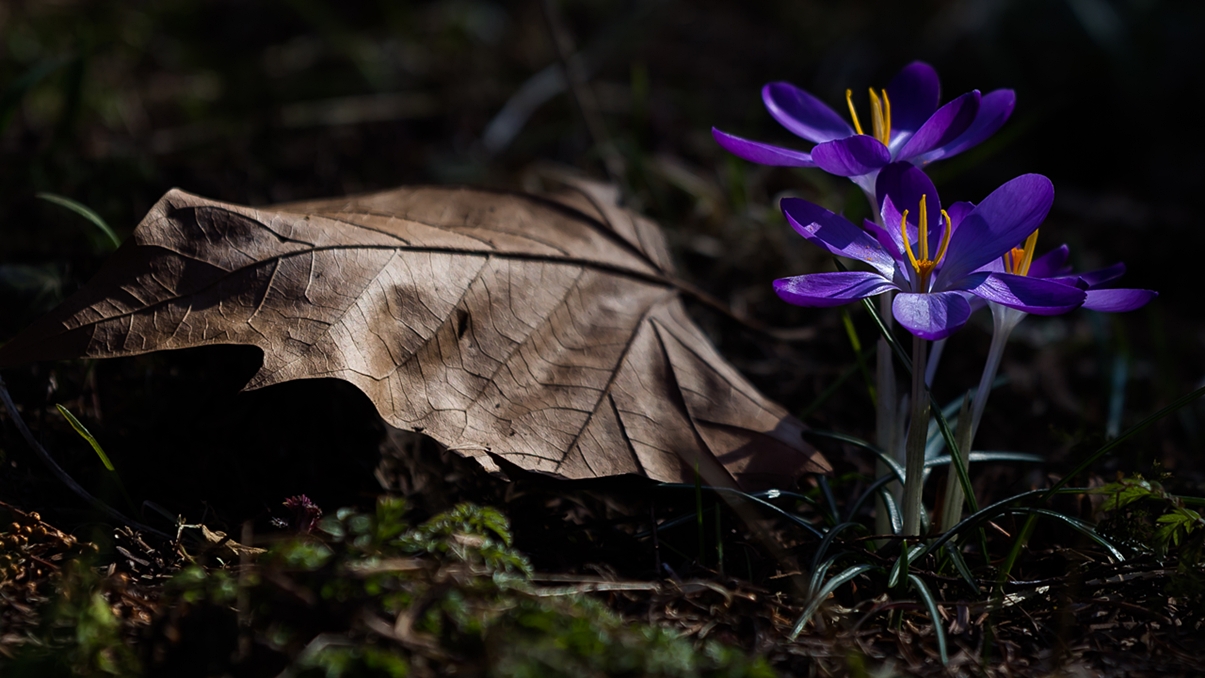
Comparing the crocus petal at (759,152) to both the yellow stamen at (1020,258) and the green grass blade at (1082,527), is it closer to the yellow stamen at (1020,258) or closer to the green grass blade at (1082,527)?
the yellow stamen at (1020,258)

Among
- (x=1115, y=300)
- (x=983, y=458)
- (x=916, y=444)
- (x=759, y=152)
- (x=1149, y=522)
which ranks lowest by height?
(x=1149, y=522)

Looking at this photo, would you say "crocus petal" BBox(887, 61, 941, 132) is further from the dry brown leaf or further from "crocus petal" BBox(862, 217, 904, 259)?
the dry brown leaf

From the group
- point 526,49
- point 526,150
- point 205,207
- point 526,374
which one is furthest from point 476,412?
point 526,49

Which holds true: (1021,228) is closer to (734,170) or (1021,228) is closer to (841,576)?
(841,576)

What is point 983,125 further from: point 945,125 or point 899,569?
point 899,569

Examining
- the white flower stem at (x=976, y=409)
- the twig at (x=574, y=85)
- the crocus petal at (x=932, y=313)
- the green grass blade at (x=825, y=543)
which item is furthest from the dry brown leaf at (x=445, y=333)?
the twig at (x=574, y=85)

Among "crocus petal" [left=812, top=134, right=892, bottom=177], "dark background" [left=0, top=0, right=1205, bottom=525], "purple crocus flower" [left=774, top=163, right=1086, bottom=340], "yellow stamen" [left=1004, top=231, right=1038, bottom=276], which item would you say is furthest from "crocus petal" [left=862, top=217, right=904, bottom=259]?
"dark background" [left=0, top=0, right=1205, bottom=525]

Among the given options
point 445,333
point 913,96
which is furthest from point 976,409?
point 445,333
